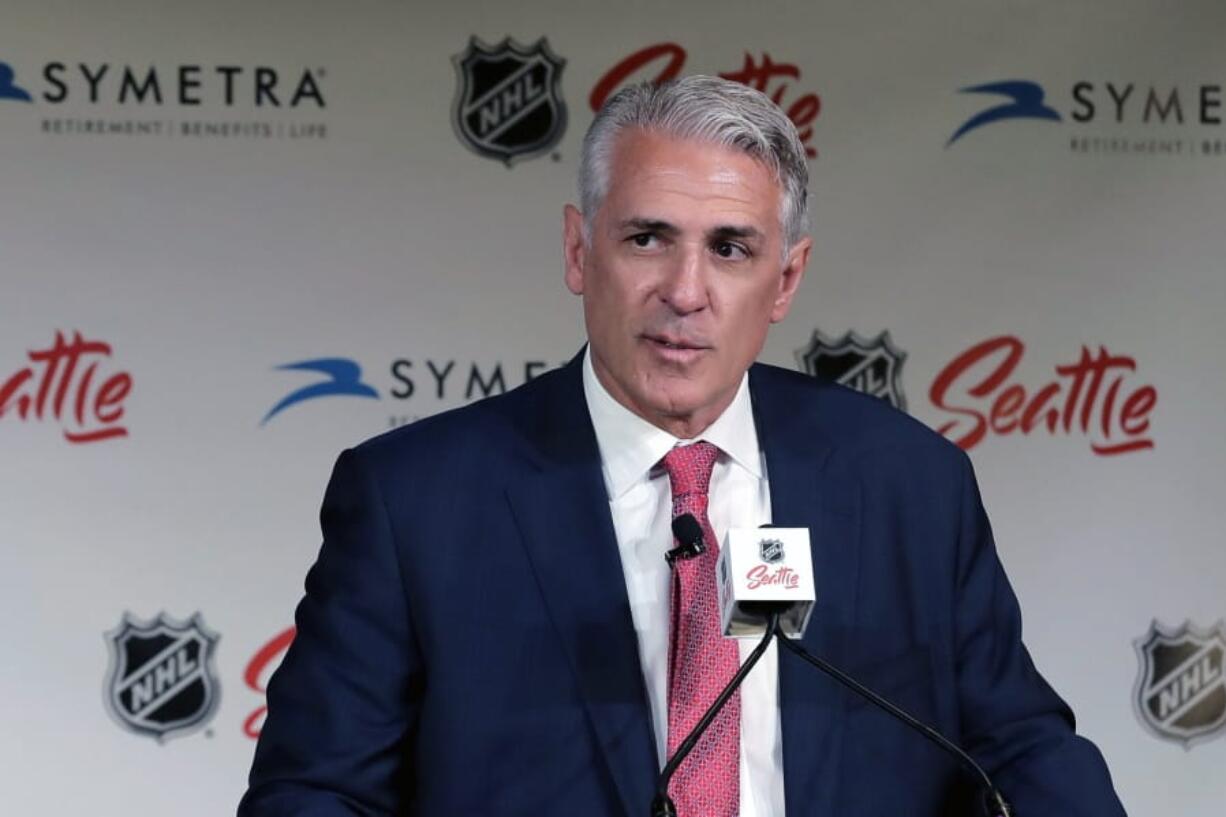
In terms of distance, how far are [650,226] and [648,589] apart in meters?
0.38

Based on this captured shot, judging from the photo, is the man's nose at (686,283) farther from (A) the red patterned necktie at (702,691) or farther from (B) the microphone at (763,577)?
(B) the microphone at (763,577)

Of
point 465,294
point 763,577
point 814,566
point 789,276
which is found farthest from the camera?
point 465,294

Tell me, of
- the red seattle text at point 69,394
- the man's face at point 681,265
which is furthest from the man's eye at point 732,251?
the red seattle text at point 69,394

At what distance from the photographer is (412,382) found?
133 inches

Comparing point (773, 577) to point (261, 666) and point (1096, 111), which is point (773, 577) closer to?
point (261, 666)

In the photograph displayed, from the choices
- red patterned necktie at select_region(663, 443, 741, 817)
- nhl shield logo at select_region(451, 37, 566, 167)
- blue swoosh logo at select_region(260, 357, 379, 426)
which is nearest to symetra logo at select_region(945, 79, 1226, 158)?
nhl shield logo at select_region(451, 37, 566, 167)

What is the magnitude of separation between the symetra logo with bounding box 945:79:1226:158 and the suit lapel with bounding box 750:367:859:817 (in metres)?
1.42

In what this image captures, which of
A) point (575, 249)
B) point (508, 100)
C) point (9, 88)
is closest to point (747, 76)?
point (508, 100)

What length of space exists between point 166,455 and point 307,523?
0.88ft

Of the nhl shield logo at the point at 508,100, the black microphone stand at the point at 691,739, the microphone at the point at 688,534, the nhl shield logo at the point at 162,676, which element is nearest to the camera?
the black microphone stand at the point at 691,739

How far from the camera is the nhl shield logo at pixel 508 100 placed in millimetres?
3426

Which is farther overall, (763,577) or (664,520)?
(664,520)

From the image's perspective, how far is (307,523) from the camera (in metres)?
3.36

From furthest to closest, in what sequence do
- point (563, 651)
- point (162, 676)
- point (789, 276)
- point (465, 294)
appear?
point (465, 294), point (162, 676), point (789, 276), point (563, 651)
